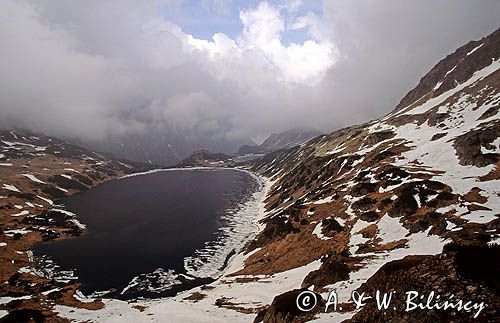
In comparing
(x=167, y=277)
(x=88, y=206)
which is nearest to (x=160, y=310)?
(x=167, y=277)

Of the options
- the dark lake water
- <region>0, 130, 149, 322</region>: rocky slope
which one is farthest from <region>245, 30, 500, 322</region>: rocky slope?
<region>0, 130, 149, 322</region>: rocky slope

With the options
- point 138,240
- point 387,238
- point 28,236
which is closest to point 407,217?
point 387,238

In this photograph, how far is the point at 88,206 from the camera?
161250 millimetres

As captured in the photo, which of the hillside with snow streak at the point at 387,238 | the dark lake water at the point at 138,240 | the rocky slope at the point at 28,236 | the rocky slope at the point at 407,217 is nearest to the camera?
the rocky slope at the point at 407,217

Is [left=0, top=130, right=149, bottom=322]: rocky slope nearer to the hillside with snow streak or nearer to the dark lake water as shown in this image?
the dark lake water

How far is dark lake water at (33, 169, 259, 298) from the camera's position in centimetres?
7425

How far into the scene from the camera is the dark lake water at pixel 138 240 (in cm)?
7425

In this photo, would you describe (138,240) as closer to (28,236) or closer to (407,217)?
(28,236)

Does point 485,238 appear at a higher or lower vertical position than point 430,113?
lower

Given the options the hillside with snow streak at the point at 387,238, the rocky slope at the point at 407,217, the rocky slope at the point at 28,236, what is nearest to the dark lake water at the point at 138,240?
the rocky slope at the point at 28,236

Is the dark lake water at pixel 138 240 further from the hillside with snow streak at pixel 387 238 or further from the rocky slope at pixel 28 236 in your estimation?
the hillside with snow streak at pixel 387 238

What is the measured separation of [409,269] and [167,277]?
217ft

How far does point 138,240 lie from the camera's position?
344 ft

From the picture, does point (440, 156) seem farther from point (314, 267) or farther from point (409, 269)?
point (409, 269)
